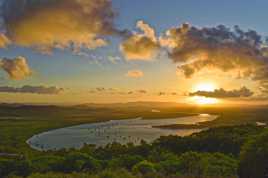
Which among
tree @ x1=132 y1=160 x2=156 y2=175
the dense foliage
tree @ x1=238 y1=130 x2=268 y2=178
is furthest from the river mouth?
tree @ x1=238 y1=130 x2=268 y2=178

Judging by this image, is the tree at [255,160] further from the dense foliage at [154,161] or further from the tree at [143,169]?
the tree at [143,169]

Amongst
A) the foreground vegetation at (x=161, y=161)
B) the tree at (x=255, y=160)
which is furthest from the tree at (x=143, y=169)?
the tree at (x=255, y=160)

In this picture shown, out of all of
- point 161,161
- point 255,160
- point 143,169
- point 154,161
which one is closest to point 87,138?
point 154,161

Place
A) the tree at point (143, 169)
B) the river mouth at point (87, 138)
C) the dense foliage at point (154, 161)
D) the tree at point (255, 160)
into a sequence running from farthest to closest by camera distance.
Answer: the river mouth at point (87, 138) → the tree at point (143, 169) → the dense foliage at point (154, 161) → the tree at point (255, 160)

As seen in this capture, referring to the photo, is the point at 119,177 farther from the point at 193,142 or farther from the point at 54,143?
the point at 54,143

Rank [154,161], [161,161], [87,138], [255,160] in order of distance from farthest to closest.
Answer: [87,138], [154,161], [161,161], [255,160]

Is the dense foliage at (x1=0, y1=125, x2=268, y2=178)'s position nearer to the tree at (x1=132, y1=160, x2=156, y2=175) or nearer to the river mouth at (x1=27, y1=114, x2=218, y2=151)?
the tree at (x1=132, y1=160, x2=156, y2=175)

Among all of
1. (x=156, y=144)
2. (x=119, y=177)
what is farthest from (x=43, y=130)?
(x=119, y=177)

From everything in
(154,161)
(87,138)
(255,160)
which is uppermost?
(255,160)

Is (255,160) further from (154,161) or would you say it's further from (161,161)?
(154,161)
